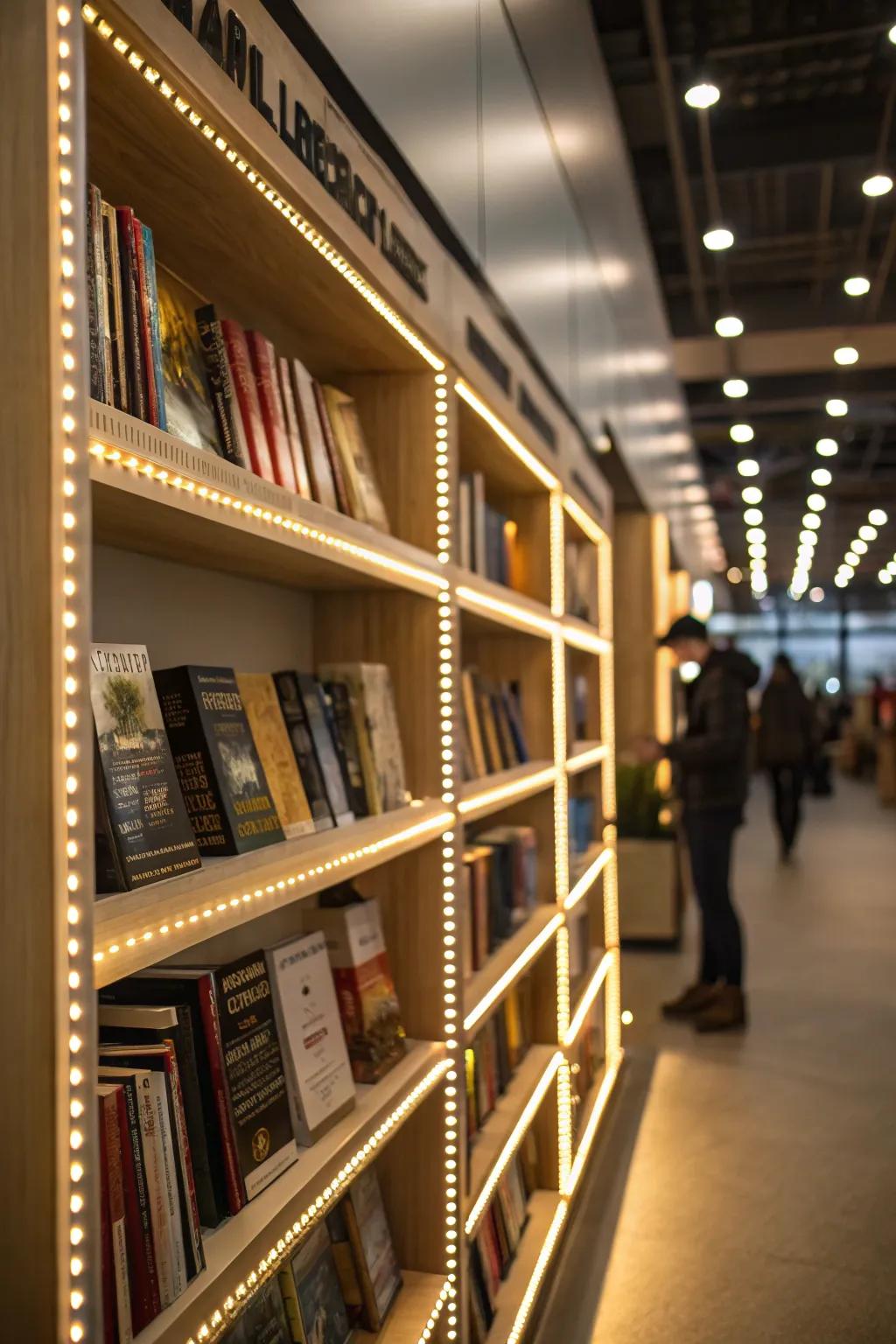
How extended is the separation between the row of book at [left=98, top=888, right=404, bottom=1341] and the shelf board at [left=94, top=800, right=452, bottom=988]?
0.16 metres

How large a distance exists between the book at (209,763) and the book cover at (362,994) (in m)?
0.51

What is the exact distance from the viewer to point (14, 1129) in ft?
3.04

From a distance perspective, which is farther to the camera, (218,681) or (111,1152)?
(218,681)

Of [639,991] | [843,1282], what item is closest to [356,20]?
[843,1282]

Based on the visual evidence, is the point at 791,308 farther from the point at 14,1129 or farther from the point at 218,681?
the point at 14,1129

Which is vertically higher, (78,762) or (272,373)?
(272,373)

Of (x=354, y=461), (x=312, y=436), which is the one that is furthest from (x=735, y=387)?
(x=312, y=436)

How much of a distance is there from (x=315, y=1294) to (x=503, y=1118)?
0.87m

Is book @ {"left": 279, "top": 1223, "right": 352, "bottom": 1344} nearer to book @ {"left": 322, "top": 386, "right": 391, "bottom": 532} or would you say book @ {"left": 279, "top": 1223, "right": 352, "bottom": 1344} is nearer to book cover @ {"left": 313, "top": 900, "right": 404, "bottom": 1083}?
book cover @ {"left": 313, "top": 900, "right": 404, "bottom": 1083}

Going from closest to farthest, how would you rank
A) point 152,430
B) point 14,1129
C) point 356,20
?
point 14,1129, point 152,430, point 356,20

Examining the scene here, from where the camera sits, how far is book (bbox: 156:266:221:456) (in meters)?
1.30

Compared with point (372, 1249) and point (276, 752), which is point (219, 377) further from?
point (372, 1249)

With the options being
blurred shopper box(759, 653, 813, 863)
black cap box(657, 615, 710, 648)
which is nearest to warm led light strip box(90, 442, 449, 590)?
black cap box(657, 615, 710, 648)

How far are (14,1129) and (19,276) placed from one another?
66cm
